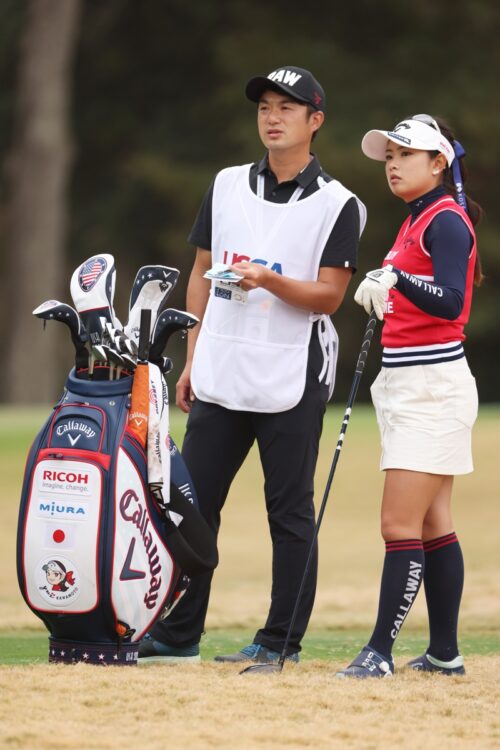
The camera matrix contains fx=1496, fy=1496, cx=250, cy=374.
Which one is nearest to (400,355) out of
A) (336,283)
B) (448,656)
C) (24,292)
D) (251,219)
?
(336,283)

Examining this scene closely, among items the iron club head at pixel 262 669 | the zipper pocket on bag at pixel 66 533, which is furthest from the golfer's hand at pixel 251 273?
the iron club head at pixel 262 669

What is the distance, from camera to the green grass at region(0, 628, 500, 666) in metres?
5.16

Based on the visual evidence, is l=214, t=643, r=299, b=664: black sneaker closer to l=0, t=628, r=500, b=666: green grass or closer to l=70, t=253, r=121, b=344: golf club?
l=0, t=628, r=500, b=666: green grass

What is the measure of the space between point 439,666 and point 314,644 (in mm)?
1073

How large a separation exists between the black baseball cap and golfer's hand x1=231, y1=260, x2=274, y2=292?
2.07 ft

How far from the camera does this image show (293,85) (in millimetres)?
4844

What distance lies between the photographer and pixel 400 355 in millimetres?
4633

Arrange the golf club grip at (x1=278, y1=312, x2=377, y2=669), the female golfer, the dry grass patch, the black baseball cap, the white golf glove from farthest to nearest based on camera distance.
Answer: the black baseball cap → the golf club grip at (x1=278, y1=312, x2=377, y2=669) → the female golfer → the white golf glove → the dry grass patch

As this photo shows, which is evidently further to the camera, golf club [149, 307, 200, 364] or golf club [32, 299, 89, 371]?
golf club [149, 307, 200, 364]

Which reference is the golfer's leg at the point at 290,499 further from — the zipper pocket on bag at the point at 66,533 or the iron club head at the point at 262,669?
the zipper pocket on bag at the point at 66,533

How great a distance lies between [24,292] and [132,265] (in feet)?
11.9

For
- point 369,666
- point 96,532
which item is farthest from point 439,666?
point 96,532

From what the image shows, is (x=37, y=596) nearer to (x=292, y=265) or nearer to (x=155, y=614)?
(x=155, y=614)

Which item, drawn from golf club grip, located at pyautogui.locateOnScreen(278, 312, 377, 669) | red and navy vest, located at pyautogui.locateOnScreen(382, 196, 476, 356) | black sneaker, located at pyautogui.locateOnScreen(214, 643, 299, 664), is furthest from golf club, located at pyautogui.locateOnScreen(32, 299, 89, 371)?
black sneaker, located at pyautogui.locateOnScreen(214, 643, 299, 664)
